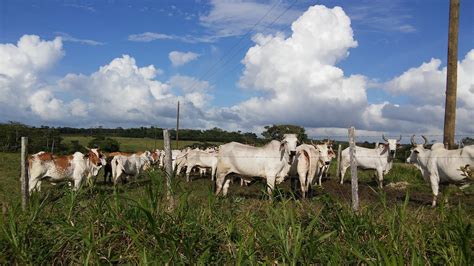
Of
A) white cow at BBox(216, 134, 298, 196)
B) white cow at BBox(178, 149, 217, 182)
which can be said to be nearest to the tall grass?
white cow at BBox(216, 134, 298, 196)

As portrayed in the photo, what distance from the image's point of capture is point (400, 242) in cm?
486

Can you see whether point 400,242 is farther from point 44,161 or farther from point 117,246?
point 44,161

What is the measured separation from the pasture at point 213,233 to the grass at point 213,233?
1 centimetres

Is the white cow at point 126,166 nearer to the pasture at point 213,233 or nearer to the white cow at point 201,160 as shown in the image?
the white cow at point 201,160

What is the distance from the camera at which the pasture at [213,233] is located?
448cm

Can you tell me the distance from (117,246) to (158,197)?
31.3 inches

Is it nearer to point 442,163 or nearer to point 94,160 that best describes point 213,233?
point 442,163

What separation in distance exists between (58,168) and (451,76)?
497 inches

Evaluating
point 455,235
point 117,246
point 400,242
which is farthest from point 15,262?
point 455,235

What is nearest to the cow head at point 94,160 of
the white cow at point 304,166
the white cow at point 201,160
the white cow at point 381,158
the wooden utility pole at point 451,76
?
the white cow at point 201,160

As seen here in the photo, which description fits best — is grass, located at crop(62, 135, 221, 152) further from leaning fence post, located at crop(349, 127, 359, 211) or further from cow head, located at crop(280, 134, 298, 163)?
leaning fence post, located at crop(349, 127, 359, 211)

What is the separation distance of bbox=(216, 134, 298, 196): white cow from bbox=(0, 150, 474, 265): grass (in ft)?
21.3

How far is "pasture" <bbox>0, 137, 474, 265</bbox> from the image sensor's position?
176 inches

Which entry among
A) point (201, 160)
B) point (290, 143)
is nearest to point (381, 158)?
point (290, 143)
